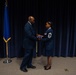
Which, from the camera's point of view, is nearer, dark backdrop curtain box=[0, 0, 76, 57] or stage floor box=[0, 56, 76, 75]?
stage floor box=[0, 56, 76, 75]

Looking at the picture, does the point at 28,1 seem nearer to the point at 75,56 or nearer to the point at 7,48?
the point at 7,48

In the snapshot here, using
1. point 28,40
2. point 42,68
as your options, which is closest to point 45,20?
point 28,40

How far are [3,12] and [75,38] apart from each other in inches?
93.7

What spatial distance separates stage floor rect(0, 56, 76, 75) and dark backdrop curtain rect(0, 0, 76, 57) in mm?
285

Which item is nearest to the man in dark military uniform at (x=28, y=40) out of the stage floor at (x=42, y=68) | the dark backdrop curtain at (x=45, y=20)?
the stage floor at (x=42, y=68)

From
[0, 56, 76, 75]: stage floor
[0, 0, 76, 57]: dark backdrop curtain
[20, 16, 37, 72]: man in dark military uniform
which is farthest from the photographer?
[0, 0, 76, 57]: dark backdrop curtain

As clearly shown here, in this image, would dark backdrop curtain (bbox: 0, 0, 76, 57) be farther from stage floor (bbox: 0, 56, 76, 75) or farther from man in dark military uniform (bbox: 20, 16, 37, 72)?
man in dark military uniform (bbox: 20, 16, 37, 72)

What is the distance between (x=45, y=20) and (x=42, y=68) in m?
Answer: 1.55

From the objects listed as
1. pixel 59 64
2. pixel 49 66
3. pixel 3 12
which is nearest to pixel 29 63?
pixel 49 66

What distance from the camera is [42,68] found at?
476 centimetres

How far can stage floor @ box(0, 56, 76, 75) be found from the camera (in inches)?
176

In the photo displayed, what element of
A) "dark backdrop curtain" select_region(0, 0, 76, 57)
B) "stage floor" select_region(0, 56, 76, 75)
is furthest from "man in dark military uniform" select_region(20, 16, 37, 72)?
"dark backdrop curtain" select_region(0, 0, 76, 57)

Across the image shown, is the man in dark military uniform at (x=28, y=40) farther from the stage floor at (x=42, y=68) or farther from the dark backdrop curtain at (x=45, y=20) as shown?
the dark backdrop curtain at (x=45, y=20)

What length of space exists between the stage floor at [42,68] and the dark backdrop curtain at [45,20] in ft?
0.93
